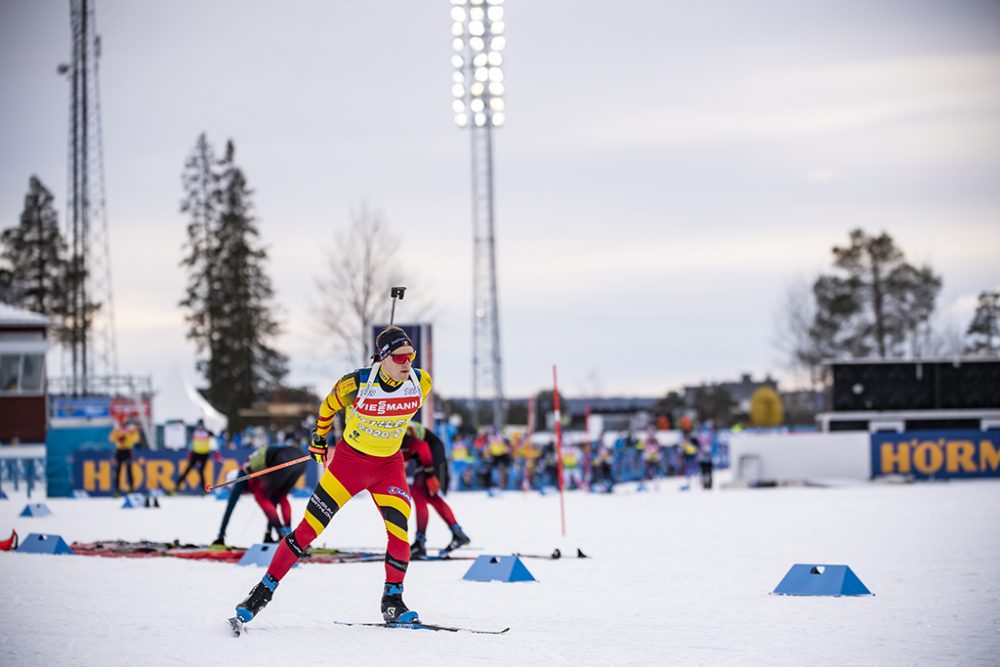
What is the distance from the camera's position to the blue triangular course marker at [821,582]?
11227mm

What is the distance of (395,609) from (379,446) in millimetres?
1178

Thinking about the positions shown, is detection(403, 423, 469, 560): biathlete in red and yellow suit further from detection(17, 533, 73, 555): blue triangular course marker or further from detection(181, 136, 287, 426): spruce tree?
detection(181, 136, 287, 426): spruce tree

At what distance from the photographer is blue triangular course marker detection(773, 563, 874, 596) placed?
11.2 m

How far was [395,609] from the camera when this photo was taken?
9.41m

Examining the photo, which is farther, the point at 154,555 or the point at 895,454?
the point at 895,454

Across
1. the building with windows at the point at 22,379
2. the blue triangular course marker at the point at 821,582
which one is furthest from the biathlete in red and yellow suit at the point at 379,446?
the building with windows at the point at 22,379

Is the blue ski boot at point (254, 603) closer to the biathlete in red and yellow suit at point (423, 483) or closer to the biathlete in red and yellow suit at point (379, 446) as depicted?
the biathlete in red and yellow suit at point (379, 446)

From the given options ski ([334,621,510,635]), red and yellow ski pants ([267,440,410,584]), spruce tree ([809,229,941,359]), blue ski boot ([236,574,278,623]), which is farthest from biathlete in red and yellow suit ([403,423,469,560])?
spruce tree ([809,229,941,359])

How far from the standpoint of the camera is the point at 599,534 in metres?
19.0

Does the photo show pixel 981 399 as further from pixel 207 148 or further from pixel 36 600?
pixel 207 148

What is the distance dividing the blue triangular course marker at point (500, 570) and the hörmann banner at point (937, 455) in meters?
25.7

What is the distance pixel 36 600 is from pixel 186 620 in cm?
187

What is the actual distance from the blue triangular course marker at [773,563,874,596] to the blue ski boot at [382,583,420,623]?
369cm

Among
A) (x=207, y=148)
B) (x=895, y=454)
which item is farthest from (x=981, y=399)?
(x=207, y=148)
